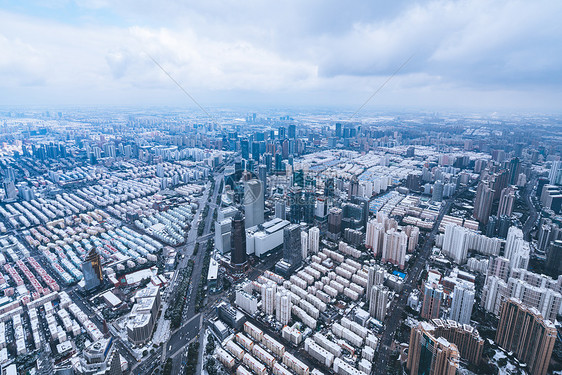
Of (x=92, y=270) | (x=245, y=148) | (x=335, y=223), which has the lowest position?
(x=92, y=270)

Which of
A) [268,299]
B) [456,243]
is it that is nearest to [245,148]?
[456,243]

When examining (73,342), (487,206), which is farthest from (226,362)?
(487,206)

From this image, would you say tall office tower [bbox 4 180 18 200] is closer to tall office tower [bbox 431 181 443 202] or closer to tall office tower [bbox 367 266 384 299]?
tall office tower [bbox 367 266 384 299]

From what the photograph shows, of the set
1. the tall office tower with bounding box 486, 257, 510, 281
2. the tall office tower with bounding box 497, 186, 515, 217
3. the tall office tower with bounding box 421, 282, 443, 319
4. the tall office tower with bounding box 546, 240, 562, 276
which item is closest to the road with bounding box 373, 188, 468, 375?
the tall office tower with bounding box 421, 282, 443, 319

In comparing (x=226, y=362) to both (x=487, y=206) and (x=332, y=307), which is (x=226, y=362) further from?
(x=487, y=206)

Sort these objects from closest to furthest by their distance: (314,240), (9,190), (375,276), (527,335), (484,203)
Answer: (527,335) < (375,276) < (314,240) < (484,203) < (9,190)

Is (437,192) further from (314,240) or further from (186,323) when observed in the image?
(186,323)
